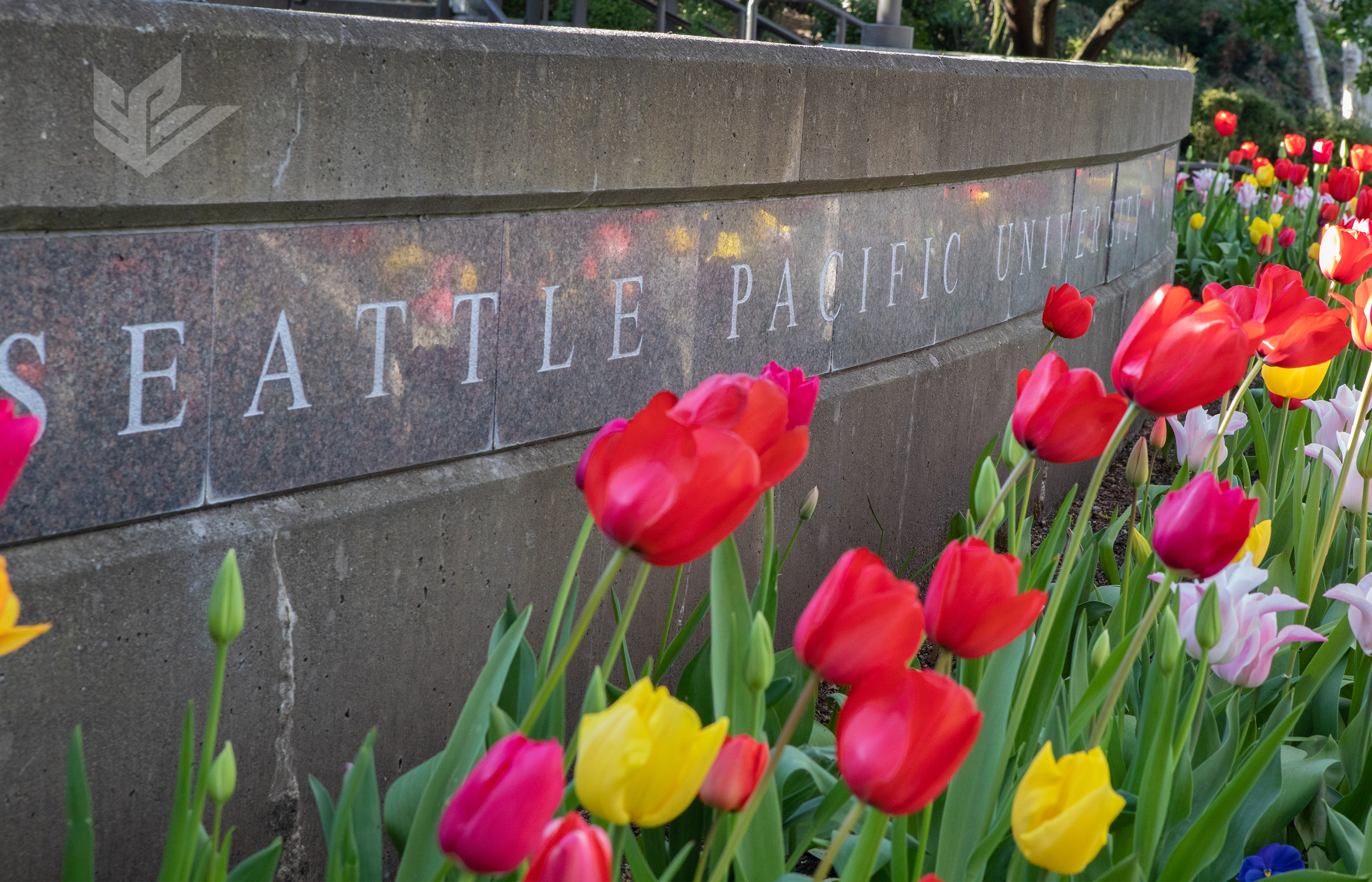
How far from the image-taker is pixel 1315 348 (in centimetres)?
184

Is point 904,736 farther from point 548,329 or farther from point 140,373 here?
point 548,329

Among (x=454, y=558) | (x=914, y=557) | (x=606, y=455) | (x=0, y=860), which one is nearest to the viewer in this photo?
(x=606, y=455)

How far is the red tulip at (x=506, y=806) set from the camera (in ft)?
2.45

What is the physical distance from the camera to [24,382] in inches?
57.4

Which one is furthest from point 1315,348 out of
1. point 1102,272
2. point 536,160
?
point 1102,272

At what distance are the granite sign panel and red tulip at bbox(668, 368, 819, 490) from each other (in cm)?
95

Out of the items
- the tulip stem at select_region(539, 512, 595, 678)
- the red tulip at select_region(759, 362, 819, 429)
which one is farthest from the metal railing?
the tulip stem at select_region(539, 512, 595, 678)

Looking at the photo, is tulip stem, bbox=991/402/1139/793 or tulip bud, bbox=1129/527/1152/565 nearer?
tulip stem, bbox=991/402/1139/793

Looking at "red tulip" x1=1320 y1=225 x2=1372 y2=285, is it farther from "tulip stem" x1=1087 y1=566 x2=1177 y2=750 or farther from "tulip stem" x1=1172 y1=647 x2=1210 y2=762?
"tulip stem" x1=1087 y1=566 x2=1177 y2=750

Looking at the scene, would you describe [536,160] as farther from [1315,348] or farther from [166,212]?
[1315,348]

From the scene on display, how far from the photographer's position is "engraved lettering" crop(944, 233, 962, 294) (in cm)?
345

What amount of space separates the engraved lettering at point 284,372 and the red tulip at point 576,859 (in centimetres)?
113

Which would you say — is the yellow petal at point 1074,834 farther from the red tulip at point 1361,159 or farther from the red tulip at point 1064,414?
the red tulip at point 1361,159

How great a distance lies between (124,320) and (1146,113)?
462 cm
